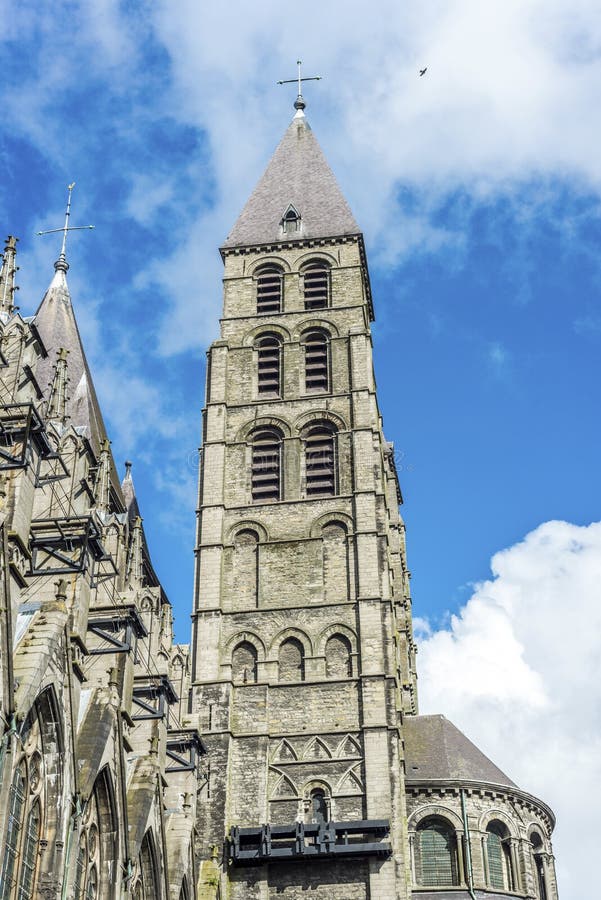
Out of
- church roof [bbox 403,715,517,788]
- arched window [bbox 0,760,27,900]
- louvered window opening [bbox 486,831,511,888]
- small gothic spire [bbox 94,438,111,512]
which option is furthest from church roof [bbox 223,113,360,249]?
arched window [bbox 0,760,27,900]

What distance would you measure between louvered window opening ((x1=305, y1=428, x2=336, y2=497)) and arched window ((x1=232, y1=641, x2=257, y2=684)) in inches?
236

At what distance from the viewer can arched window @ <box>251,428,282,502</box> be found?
42062mm

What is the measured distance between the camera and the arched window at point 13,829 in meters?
20.2

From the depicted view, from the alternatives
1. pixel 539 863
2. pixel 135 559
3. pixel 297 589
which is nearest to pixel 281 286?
pixel 297 589

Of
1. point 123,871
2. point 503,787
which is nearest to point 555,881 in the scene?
point 503,787

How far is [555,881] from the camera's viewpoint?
3794cm

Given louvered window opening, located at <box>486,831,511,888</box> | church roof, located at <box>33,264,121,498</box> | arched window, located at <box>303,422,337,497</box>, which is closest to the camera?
louvered window opening, located at <box>486,831,511,888</box>

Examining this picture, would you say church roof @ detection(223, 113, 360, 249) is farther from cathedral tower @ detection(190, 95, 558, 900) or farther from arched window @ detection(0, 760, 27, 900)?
arched window @ detection(0, 760, 27, 900)

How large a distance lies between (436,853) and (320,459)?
1381cm

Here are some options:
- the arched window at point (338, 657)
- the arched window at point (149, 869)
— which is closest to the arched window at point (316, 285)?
the arched window at point (338, 657)

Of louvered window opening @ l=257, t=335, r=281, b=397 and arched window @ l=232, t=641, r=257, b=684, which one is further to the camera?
louvered window opening @ l=257, t=335, r=281, b=397

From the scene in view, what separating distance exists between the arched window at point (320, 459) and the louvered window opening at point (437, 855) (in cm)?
1158

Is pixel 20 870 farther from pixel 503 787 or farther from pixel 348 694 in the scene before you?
pixel 503 787

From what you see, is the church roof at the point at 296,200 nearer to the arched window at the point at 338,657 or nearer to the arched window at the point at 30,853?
the arched window at the point at 338,657
